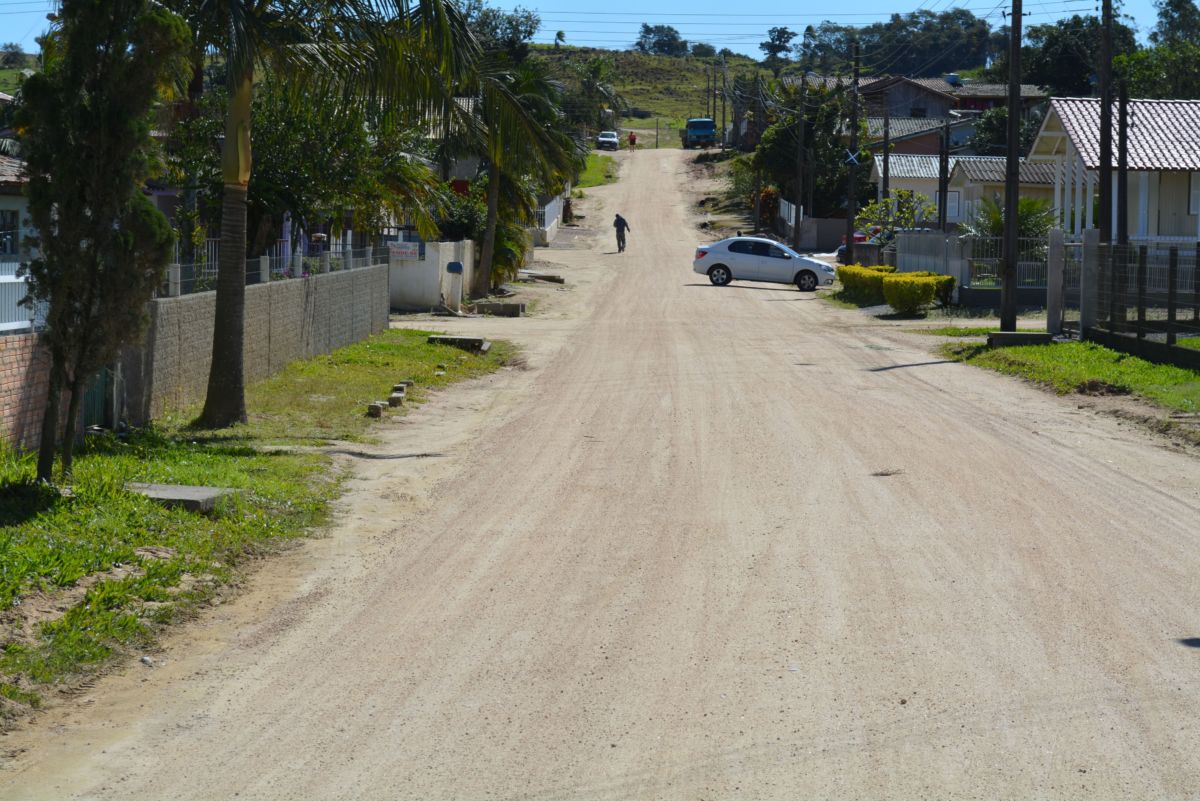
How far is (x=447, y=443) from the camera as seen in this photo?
14273 mm

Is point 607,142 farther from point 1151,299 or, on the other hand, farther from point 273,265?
point 273,265

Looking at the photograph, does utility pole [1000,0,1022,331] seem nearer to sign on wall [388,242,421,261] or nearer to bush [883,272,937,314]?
bush [883,272,937,314]

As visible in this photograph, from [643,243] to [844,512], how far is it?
179ft

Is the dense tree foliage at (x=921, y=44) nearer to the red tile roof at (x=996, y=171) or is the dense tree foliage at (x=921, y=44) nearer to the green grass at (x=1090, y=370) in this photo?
the red tile roof at (x=996, y=171)

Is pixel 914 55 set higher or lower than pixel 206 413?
higher

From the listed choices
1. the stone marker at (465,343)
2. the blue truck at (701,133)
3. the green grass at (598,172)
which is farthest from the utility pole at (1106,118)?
the blue truck at (701,133)

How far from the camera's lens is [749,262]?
146 ft

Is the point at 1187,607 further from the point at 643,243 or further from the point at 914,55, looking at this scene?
the point at 914,55

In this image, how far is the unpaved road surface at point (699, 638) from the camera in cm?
532

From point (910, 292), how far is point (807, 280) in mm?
11102

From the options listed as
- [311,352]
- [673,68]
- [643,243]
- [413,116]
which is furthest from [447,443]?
[673,68]

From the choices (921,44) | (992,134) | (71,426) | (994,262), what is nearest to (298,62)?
(71,426)

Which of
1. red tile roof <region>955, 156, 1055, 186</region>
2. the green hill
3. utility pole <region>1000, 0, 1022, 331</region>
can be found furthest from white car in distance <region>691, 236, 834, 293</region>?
the green hill

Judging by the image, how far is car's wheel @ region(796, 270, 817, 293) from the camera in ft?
143
